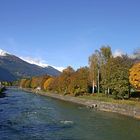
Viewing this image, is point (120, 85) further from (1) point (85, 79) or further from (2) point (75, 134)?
(2) point (75, 134)

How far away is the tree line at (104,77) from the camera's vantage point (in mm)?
89125

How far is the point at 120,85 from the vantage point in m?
89.2

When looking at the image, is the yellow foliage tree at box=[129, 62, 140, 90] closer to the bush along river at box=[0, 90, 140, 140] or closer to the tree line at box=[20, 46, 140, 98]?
the tree line at box=[20, 46, 140, 98]

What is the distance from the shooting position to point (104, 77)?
107188 mm

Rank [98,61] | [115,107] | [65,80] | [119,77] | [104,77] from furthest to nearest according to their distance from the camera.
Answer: [65,80], [98,61], [104,77], [119,77], [115,107]

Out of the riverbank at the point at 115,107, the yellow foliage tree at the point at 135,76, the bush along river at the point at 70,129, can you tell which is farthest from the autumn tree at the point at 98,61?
the bush along river at the point at 70,129

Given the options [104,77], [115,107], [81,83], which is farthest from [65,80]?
[115,107]

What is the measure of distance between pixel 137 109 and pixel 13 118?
76.7 feet

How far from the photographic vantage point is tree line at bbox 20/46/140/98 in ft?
292

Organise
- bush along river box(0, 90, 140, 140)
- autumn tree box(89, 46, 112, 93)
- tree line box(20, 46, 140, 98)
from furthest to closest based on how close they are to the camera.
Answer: autumn tree box(89, 46, 112, 93) < tree line box(20, 46, 140, 98) < bush along river box(0, 90, 140, 140)

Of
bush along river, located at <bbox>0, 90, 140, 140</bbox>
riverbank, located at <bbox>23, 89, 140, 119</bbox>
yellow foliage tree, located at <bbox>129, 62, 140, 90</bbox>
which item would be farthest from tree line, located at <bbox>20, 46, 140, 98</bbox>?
bush along river, located at <bbox>0, 90, 140, 140</bbox>

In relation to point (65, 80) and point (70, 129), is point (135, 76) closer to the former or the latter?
point (70, 129)

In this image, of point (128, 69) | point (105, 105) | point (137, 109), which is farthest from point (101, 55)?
point (137, 109)

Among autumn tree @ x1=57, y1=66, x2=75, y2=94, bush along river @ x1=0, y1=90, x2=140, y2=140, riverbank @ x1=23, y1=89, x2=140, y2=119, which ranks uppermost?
autumn tree @ x1=57, y1=66, x2=75, y2=94
